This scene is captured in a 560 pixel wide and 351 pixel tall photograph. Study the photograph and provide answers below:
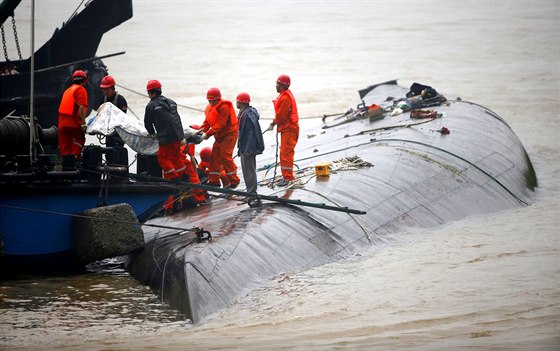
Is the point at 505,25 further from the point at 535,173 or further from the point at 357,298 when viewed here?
the point at 357,298

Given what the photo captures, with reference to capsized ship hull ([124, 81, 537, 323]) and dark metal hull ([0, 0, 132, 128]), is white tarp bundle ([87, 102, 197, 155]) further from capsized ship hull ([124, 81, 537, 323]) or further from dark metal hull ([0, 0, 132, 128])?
dark metal hull ([0, 0, 132, 128])

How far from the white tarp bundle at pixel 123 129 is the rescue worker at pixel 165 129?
0.14m

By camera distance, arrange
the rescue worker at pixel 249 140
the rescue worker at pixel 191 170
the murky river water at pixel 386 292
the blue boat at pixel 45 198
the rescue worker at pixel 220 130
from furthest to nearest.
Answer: the rescue worker at pixel 220 130
the rescue worker at pixel 191 170
the rescue worker at pixel 249 140
the blue boat at pixel 45 198
the murky river water at pixel 386 292

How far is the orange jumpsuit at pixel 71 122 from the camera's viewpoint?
16359 mm

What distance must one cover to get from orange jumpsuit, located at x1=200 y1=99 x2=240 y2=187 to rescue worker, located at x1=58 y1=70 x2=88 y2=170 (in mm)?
2139

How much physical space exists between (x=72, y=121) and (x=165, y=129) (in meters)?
1.57

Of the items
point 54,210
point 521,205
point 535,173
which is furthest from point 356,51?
point 54,210

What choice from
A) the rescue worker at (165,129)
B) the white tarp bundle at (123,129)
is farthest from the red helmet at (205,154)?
the white tarp bundle at (123,129)

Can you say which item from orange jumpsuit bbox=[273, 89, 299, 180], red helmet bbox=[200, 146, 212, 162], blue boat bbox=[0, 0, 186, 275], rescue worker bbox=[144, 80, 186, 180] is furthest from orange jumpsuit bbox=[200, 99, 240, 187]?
red helmet bbox=[200, 146, 212, 162]

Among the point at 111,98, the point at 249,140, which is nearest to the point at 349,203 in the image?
the point at 249,140

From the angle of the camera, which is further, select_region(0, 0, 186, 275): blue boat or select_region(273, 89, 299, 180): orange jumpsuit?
select_region(273, 89, 299, 180): orange jumpsuit

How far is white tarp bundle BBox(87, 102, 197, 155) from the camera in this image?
15961 millimetres

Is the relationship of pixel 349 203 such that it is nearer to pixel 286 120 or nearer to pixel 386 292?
pixel 286 120

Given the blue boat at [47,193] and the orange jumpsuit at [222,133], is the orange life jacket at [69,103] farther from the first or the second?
the orange jumpsuit at [222,133]
